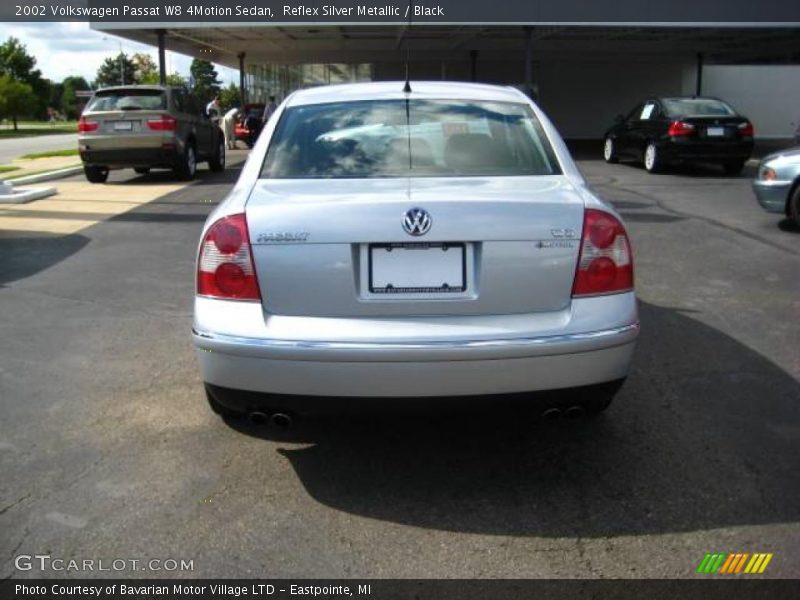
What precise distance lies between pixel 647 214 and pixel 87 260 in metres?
6.98

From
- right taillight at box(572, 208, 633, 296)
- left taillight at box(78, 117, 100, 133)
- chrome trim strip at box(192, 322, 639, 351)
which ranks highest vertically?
left taillight at box(78, 117, 100, 133)

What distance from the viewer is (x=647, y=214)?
34.6 ft

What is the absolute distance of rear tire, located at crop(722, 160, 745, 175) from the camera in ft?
50.9

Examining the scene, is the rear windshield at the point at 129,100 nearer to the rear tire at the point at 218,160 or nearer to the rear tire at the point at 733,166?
the rear tire at the point at 218,160

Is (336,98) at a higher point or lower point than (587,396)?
higher

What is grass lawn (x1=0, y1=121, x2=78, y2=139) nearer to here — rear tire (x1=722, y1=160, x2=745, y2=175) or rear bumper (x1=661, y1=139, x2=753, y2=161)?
rear bumper (x1=661, y1=139, x2=753, y2=161)

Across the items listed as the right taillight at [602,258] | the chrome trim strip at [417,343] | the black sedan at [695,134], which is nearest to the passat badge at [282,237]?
the chrome trim strip at [417,343]

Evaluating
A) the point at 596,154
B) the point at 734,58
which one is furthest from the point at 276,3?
the point at 734,58

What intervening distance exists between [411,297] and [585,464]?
1.18 meters

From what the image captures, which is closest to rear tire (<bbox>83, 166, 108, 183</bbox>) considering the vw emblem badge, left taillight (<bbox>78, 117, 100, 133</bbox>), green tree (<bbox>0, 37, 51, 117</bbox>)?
left taillight (<bbox>78, 117, 100, 133</bbox>)

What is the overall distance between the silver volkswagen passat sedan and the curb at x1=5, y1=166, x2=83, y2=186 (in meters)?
11.9

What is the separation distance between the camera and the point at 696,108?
615 inches

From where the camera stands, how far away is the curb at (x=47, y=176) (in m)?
14.1
